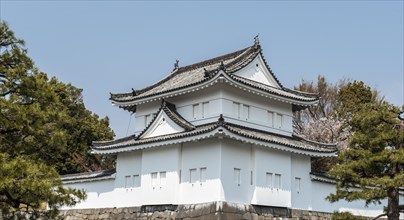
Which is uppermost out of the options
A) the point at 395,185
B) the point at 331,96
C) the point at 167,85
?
the point at 331,96

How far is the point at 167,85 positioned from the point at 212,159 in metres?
7.36

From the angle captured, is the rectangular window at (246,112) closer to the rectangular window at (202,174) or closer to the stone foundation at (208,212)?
the rectangular window at (202,174)

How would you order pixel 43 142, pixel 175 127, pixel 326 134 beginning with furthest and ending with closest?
pixel 326 134 → pixel 175 127 → pixel 43 142

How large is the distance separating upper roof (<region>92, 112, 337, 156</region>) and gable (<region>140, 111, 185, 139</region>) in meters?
0.18

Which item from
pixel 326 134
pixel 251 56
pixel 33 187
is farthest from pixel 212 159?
pixel 326 134

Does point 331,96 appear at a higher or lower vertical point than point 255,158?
higher

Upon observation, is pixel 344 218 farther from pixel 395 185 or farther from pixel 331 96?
pixel 331 96

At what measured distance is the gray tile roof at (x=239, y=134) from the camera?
21.8 m

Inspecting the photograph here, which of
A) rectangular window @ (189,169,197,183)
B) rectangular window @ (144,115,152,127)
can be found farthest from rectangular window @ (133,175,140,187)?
rectangular window @ (189,169,197,183)

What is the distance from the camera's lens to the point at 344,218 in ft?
64.0

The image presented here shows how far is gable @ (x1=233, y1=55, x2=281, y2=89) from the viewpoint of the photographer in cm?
2600

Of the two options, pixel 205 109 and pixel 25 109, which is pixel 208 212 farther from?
pixel 25 109

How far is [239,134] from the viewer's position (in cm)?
2158

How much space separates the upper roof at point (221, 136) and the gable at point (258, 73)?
10.0 ft
